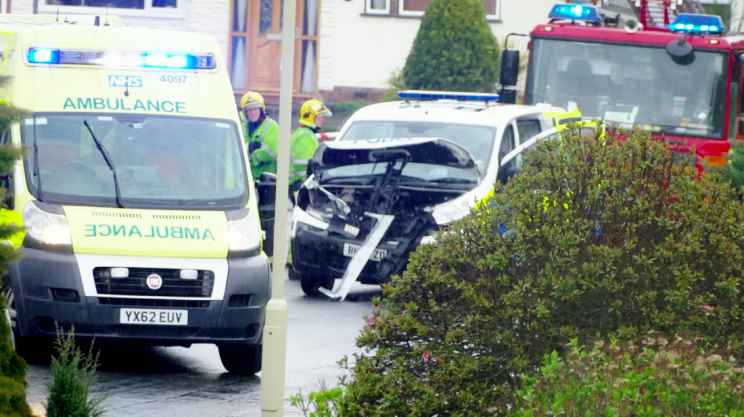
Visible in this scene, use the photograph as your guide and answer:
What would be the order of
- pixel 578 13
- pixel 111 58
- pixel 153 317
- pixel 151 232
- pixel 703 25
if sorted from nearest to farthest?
pixel 153 317, pixel 151 232, pixel 111 58, pixel 703 25, pixel 578 13

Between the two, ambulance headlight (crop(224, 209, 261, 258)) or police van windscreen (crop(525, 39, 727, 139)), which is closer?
ambulance headlight (crop(224, 209, 261, 258))

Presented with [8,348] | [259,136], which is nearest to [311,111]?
[259,136]

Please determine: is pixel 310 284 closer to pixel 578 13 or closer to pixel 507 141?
pixel 507 141

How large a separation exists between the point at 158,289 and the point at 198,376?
87 cm

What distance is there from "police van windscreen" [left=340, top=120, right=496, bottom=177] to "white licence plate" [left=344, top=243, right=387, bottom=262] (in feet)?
4.22

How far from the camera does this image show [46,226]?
313 inches

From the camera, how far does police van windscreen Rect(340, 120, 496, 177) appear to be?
39.9 ft

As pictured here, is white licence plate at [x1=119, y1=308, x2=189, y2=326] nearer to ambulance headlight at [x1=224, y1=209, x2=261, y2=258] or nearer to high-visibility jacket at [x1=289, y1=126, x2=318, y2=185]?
ambulance headlight at [x1=224, y1=209, x2=261, y2=258]

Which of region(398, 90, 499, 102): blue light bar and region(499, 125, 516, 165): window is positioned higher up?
region(398, 90, 499, 102): blue light bar

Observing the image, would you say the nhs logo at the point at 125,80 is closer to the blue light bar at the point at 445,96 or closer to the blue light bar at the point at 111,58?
the blue light bar at the point at 111,58

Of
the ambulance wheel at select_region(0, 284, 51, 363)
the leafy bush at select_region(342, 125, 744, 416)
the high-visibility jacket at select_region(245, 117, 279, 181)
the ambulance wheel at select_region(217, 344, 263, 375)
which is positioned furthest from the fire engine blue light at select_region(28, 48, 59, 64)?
the high-visibility jacket at select_region(245, 117, 279, 181)

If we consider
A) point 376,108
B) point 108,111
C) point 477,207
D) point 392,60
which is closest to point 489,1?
point 392,60

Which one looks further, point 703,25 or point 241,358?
point 703,25

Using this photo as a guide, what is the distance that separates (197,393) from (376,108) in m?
5.98
